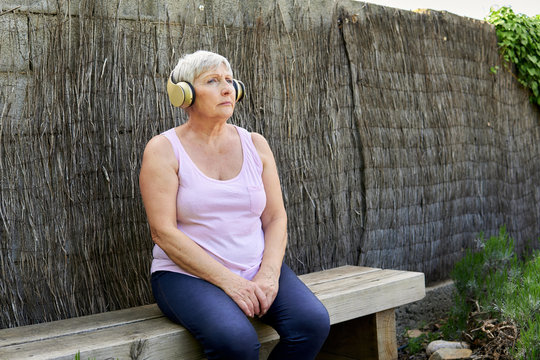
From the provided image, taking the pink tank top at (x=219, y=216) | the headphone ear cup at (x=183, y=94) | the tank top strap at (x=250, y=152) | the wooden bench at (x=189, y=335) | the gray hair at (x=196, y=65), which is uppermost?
the gray hair at (x=196, y=65)

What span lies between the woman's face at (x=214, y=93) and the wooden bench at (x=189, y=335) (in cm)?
97

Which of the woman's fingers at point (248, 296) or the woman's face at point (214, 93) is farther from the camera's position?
the woman's face at point (214, 93)

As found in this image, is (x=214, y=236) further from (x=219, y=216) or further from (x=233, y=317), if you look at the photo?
(x=233, y=317)

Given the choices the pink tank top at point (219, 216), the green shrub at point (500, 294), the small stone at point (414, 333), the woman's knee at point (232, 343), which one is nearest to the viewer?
the woman's knee at point (232, 343)

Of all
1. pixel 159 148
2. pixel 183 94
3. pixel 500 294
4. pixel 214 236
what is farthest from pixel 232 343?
pixel 500 294

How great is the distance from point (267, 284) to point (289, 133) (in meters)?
1.44

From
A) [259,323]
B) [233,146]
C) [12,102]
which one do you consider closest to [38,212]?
[12,102]

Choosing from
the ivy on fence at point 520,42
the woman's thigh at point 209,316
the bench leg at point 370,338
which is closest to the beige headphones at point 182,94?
the woman's thigh at point 209,316

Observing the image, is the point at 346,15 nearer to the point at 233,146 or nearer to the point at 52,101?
the point at 233,146

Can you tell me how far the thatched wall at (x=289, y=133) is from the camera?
2.90m

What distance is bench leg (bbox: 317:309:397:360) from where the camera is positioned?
11.1 ft

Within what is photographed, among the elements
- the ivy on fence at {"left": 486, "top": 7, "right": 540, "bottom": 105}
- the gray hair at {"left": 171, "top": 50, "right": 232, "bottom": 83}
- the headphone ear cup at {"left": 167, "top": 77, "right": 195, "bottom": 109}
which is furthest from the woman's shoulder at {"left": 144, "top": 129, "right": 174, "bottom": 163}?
the ivy on fence at {"left": 486, "top": 7, "right": 540, "bottom": 105}

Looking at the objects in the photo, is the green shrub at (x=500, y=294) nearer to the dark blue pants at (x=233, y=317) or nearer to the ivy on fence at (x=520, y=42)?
the dark blue pants at (x=233, y=317)

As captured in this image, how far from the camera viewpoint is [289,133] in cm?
387
